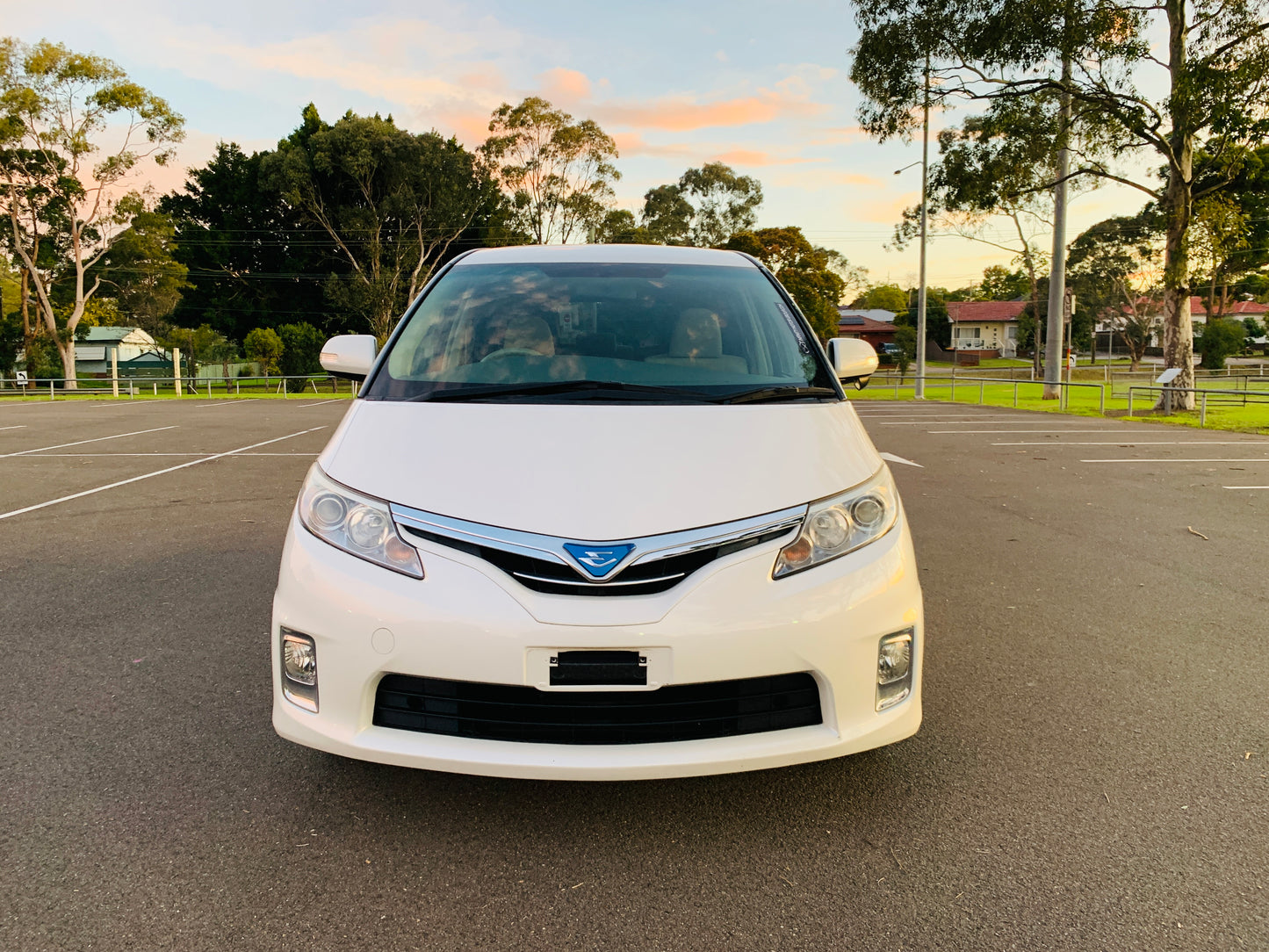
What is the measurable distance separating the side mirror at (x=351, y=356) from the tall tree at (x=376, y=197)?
121 feet

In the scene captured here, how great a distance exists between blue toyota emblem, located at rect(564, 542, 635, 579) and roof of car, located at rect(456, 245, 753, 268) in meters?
1.88

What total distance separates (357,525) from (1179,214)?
830 inches

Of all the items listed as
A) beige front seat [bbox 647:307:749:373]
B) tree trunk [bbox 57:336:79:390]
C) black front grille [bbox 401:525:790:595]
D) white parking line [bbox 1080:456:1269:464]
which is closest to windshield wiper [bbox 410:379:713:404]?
beige front seat [bbox 647:307:749:373]

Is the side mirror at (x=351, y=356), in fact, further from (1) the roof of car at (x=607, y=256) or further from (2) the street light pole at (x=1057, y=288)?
(2) the street light pole at (x=1057, y=288)

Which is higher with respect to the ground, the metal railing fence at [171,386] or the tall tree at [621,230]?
the tall tree at [621,230]

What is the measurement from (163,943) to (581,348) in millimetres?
2129

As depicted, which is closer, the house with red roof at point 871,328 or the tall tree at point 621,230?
the tall tree at point 621,230

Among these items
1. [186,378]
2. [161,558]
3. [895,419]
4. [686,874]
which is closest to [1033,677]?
[686,874]

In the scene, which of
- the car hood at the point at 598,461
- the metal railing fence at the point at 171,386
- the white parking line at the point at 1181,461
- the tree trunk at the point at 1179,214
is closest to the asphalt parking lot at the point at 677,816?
the car hood at the point at 598,461

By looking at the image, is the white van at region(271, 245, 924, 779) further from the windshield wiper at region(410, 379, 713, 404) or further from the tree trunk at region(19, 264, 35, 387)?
the tree trunk at region(19, 264, 35, 387)

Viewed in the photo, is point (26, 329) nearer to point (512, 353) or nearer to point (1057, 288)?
point (1057, 288)

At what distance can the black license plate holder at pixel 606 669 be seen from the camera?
81.4 inches

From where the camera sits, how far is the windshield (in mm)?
2973

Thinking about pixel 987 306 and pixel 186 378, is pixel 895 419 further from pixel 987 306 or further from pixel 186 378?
pixel 987 306
